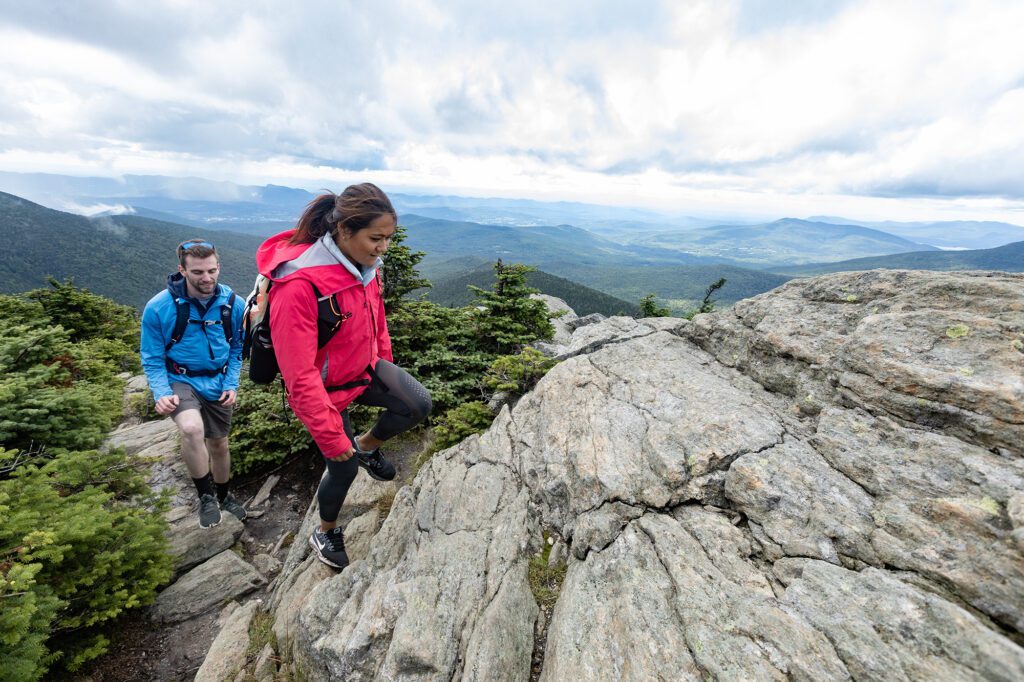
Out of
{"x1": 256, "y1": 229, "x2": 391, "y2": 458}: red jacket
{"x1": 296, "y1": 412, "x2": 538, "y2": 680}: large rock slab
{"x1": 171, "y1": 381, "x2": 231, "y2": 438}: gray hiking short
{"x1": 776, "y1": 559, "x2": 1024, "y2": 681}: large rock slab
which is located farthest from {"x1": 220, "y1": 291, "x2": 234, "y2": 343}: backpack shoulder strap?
{"x1": 776, "y1": 559, "x2": 1024, "y2": 681}: large rock slab

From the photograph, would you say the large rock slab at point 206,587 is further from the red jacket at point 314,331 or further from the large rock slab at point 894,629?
the large rock slab at point 894,629

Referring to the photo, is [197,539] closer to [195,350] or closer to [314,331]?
[195,350]

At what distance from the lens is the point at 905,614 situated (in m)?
2.85

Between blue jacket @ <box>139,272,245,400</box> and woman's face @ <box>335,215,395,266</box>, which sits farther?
blue jacket @ <box>139,272,245,400</box>

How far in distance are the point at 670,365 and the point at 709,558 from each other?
3.14 metres

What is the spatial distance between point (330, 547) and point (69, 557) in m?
2.68

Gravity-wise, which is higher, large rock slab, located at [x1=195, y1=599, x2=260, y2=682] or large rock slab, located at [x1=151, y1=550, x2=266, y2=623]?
large rock slab, located at [x1=195, y1=599, x2=260, y2=682]

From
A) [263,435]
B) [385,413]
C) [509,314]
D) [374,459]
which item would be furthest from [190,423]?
[509,314]

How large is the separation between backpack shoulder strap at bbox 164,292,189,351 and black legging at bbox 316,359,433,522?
8.36 feet

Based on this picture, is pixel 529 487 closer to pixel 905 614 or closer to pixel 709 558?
pixel 709 558

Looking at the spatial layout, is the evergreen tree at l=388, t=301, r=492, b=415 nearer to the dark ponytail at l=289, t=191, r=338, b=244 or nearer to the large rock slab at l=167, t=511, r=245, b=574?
the large rock slab at l=167, t=511, r=245, b=574

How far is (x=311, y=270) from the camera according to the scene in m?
3.95

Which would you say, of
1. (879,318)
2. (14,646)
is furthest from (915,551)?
(14,646)

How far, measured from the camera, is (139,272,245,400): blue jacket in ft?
18.3
